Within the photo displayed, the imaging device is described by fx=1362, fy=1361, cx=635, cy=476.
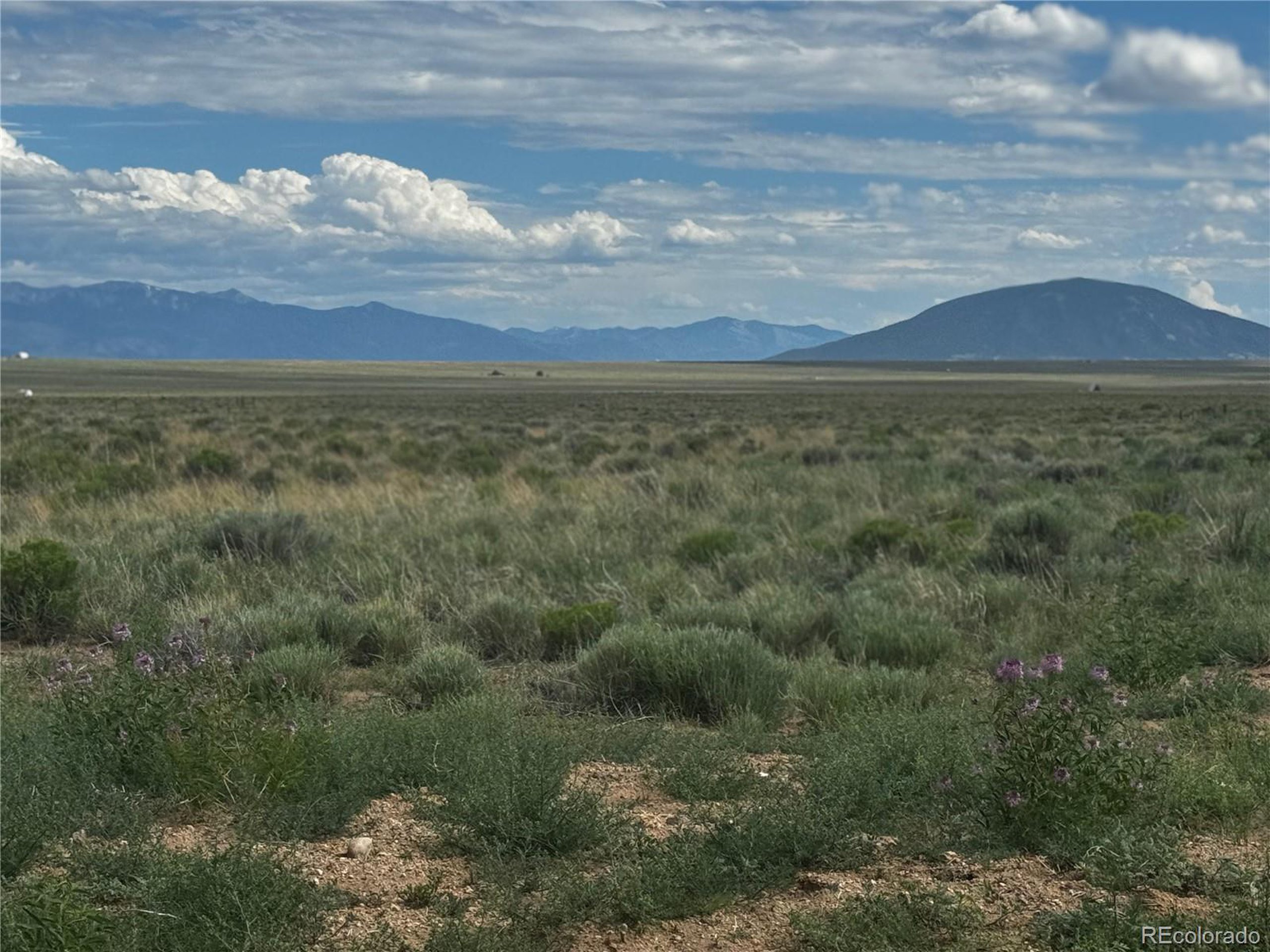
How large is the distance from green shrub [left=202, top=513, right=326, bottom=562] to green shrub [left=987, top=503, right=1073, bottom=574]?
649 cm

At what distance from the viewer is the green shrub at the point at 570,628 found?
32.3 ft

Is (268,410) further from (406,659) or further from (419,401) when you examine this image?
(406,659)

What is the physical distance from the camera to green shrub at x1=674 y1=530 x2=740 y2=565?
42.6ft

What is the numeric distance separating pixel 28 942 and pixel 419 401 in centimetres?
7727

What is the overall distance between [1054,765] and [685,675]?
10.6ft

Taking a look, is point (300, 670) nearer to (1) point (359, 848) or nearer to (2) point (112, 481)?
(1) point (359, 848)

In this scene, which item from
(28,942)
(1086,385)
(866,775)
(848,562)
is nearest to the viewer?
(28,942)

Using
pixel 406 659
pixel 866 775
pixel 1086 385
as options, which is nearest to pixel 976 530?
pixel 406 659

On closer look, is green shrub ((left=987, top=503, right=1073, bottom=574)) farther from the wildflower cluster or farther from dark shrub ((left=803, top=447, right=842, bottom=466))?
dark shrub ((left=803, top=447, right=842, bottom=466))

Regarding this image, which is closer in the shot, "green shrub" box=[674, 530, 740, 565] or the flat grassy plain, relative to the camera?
the flat grassy plain

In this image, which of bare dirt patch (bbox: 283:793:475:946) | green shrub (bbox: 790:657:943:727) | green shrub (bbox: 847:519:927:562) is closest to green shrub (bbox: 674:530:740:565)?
green shrub (bbox: 847:519:927:562)

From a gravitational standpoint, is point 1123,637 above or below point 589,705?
above

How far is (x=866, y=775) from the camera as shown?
5680 millimetres

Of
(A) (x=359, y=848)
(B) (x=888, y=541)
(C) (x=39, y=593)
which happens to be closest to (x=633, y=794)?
(A) (x=359, y=848)
